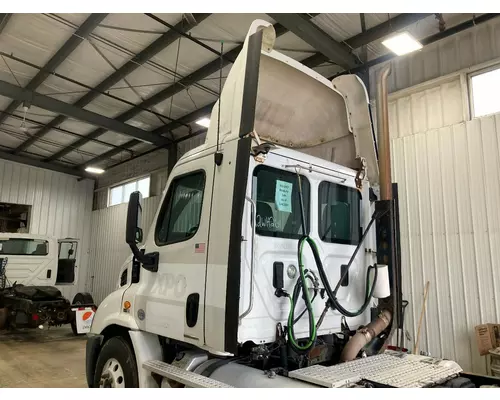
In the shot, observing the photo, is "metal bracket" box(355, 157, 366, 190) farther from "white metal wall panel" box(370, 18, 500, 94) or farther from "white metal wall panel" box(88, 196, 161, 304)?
"white metal wall panel" box(88, 196, 161, 304)

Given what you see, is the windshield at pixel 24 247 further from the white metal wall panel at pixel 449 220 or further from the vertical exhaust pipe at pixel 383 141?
the vertical exhaust pipe at pixel 383 141

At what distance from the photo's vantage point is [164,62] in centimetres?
756

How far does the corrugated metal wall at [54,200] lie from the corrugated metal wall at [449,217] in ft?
37.5

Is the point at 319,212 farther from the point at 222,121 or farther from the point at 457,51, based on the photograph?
the point at 457,51

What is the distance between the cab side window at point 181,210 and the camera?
2.93m

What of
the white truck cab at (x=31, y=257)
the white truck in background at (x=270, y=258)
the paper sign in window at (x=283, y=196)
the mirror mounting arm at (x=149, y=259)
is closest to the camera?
the white truck in background at (x=270, y=258)

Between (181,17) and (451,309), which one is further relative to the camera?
(181,17)

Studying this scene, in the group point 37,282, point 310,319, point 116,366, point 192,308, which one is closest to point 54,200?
point 37,282

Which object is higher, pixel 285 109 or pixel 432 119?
pixel 432 119

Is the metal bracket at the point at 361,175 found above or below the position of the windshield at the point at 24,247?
above

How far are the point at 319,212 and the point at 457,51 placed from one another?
4474mm

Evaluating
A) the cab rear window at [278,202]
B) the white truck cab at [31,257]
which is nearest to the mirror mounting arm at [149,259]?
the cab rear window at [278,202]

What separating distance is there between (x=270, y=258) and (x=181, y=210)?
0.85 meters

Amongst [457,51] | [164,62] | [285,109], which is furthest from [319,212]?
[164,62]
